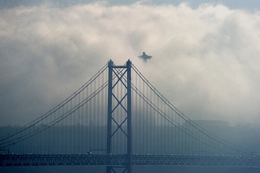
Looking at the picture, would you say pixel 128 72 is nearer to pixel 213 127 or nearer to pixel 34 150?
pixel 34 150

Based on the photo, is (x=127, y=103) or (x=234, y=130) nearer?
(x=127, y=103)

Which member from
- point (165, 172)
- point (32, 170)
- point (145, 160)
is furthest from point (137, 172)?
point (145, 160)

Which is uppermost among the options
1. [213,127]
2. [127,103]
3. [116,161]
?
[213,127]

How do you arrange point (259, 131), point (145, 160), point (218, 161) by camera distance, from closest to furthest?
1. point (145, 160)
2. point (218, 161)
3. point (259, 131)

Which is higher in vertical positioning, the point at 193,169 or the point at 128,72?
the point at 128,72

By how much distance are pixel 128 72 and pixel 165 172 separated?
3289 centimetres

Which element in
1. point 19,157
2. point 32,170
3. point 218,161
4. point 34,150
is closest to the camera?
point 19,157

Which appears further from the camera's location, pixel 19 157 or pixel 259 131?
pixel 259 131

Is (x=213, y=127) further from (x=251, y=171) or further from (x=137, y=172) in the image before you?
(x=251, y=171)

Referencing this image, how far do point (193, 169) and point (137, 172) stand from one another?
9.58 m

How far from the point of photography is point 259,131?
116 meters

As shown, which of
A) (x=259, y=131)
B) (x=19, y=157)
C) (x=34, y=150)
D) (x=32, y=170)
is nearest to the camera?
(x=19, y=157)

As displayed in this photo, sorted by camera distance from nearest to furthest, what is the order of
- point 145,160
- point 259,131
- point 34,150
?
1. point 145,160
2. point 34,150
3. point 259,131

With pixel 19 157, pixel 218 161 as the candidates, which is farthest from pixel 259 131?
pixel 19 157
